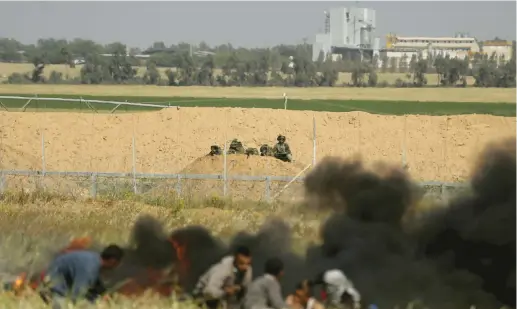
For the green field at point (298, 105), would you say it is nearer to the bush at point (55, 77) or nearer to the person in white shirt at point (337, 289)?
the bush at point (55, 77)

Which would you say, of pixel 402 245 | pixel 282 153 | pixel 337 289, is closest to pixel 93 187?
pixel 282 153

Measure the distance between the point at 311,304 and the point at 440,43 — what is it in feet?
49.4

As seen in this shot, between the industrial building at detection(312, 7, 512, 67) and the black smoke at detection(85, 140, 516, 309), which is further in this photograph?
the industrial building at detection(312, 7, 512, 67)

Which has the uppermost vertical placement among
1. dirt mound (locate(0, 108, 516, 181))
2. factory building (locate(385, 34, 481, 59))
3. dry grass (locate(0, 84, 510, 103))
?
factory building (locate(385, 34, 481, 59))

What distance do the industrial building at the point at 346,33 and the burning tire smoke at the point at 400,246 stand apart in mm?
4634

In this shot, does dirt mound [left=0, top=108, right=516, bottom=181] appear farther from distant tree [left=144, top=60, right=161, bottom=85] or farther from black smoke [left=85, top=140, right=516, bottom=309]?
black smoke [left=85, top=140, right=516, bottom=309]

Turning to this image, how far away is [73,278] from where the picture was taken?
33.5ft

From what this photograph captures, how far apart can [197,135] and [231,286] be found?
30.7m

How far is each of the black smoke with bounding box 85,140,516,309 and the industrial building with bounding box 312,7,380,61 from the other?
15.1ft

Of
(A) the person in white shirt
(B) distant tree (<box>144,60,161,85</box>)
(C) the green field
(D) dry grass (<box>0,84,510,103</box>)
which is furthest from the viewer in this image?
(C) the green field

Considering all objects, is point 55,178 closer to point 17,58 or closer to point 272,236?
point 17,58

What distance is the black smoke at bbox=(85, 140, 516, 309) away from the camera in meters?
11.0

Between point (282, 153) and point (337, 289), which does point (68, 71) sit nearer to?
point (282, 153)

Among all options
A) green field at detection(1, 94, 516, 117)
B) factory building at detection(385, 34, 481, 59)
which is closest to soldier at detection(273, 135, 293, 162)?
factory building at detection(385, 34, 481, 59)
